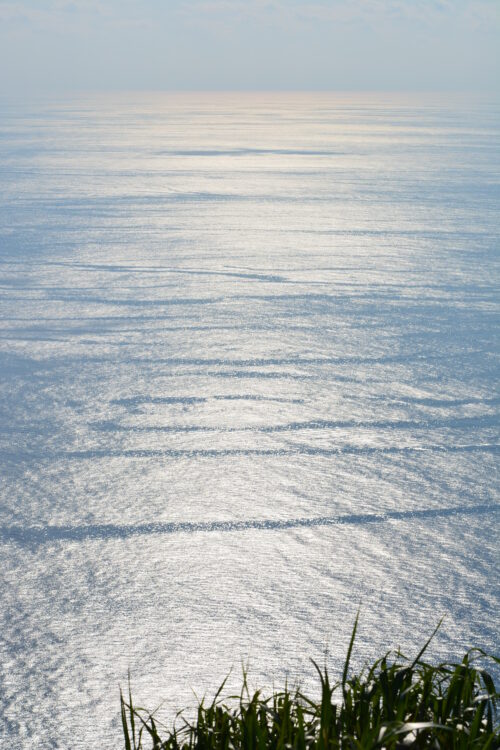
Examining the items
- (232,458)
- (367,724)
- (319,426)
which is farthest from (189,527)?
(367,724)

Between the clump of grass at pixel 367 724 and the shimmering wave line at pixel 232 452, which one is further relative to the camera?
the shimmering wave line at pixel 232 452

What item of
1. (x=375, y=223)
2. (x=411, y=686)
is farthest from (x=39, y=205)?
(x=411, y=686)

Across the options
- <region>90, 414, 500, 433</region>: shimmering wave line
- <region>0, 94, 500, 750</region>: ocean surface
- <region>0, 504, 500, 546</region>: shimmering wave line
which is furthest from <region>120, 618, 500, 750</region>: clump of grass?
<region>90, 414, 500, 433</region>: shimmering wave line

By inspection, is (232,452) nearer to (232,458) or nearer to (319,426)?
(232,458)

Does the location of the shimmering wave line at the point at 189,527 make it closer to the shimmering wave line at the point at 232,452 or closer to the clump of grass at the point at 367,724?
the shimmering wave line at the point at 232,452

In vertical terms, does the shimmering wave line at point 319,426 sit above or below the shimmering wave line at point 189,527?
above

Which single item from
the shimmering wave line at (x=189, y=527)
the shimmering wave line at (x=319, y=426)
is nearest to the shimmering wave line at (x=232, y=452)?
the shimmering wave line at (x=319, y=426)
